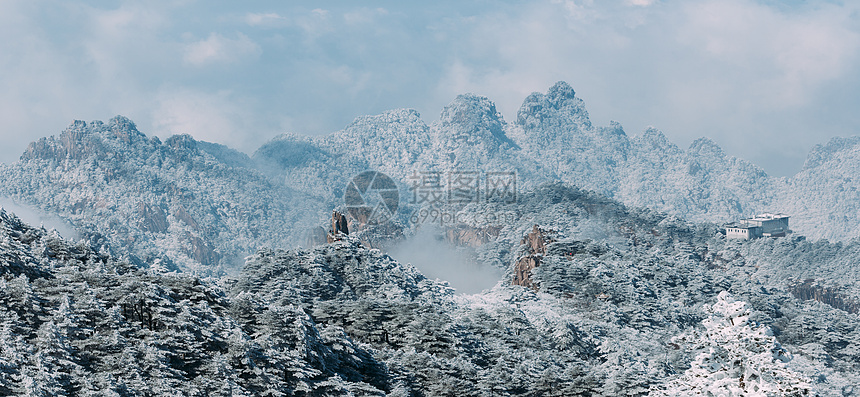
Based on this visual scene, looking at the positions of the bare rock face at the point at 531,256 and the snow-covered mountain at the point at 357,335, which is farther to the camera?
the bare rock face at the point at 531,256

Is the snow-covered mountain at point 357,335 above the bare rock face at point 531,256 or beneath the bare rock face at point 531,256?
beneath

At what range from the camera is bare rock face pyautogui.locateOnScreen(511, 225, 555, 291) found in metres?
138

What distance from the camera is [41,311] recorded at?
186 feet

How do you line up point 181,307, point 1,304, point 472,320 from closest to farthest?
point 1,304 < point 181,307 < point 472,320

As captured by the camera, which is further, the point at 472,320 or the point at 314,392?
the point at 472,320

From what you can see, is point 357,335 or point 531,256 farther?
point 531,256

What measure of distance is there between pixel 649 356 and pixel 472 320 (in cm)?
2298

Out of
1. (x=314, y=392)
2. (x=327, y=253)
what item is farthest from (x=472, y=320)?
(x=314, y=392)

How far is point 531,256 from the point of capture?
141 meters

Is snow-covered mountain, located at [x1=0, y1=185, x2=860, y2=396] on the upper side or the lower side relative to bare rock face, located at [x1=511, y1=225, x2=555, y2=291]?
lower

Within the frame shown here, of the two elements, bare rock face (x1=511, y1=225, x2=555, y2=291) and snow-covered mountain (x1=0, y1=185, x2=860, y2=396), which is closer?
snow-covered mountain (x1=0, y1=185, x2=860, y2=396)

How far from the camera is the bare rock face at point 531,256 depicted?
13796 cm

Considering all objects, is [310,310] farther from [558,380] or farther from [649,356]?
[649,356]

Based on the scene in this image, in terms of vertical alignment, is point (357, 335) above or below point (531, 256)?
below
